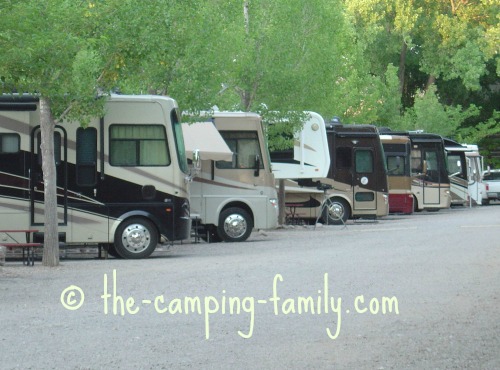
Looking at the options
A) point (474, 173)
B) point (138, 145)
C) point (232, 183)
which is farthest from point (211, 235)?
point (474, 173)

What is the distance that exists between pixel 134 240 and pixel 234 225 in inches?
250

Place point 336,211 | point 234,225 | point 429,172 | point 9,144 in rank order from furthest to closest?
point 429,172
point 336,211
point 234,225
point 9,144

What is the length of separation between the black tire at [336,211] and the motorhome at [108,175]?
53.3 feet

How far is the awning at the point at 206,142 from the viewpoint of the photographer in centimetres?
3206

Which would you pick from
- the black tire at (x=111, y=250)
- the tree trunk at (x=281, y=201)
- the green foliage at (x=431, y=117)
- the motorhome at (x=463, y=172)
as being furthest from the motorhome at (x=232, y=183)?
the green foliage at (x=431, y=117)

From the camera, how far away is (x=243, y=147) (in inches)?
1323

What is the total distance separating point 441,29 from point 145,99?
49.3m

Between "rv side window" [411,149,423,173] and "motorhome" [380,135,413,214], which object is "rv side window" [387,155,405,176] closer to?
"motorhome" [380,135,413,214]

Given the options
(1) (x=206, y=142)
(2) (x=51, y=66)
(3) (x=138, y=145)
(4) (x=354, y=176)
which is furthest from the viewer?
(4) (x=354, y=176)

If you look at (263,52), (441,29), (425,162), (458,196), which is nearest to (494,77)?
(441,29)

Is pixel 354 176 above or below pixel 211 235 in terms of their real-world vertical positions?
above

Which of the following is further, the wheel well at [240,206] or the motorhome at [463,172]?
the motorhome at [463,172]

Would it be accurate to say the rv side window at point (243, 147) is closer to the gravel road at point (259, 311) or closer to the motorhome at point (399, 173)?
the gravel road at point (259, 311)

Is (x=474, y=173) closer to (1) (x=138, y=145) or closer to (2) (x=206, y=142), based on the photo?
(2) (x=206, y=142)
